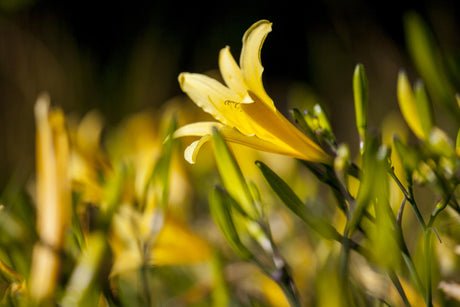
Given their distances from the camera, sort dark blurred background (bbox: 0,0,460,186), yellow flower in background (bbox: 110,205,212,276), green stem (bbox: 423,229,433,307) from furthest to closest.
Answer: dark blurred background (bbox: 0,0,460,186) < yellow flower in background (bbox: 110,205,212,276) < green stem (bbox: 423,229,433,307)

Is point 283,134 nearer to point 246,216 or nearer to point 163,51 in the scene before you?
point 246,216

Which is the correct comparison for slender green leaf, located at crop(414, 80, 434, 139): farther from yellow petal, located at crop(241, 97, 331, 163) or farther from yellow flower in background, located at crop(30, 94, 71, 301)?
yellow flower in background, located at crop(30, 94, 71, 301)

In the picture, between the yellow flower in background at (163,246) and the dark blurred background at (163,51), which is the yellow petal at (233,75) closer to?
the yellow flower in background at (163,246)

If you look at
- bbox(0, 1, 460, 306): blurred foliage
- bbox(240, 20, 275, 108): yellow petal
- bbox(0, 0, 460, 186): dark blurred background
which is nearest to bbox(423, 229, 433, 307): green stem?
bbox(0, 1, 460, 306): blurred foliage

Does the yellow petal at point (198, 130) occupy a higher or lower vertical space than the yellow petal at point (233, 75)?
lower

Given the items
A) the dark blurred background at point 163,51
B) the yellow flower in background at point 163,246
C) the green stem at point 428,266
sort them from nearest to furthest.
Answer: the green stem at point 428,266
the yellow flower in background at point 163,246
the dark blurred background at point 163,51

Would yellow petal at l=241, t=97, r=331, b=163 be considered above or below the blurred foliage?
above

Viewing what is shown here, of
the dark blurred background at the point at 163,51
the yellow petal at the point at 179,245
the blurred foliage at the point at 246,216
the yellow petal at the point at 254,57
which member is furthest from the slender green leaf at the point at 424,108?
the dark blurred background at the point at 163,51

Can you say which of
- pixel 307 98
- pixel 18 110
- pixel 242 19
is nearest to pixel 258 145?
pixel 307 98

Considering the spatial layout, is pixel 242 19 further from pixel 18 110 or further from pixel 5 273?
pixel 5 273
